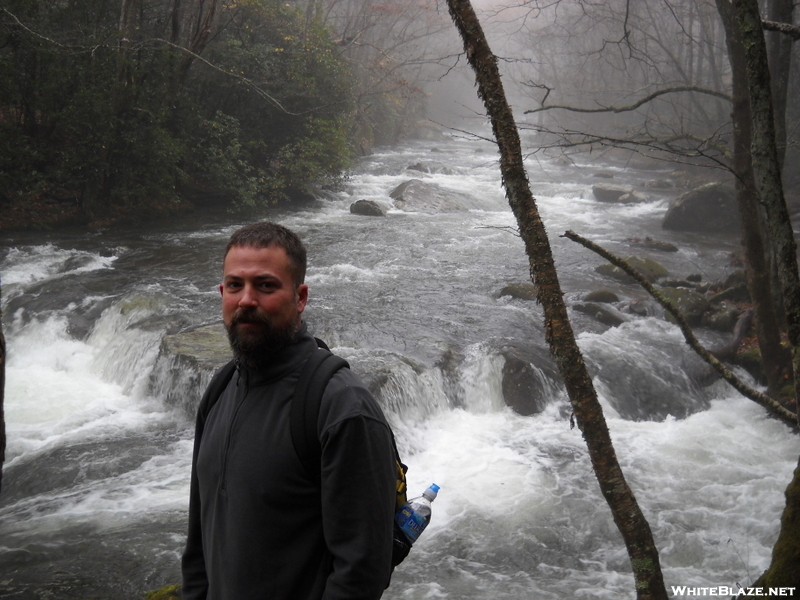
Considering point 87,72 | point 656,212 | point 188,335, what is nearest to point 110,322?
point 188,335

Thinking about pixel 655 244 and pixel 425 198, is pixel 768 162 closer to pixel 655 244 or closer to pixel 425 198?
pixel 655 244

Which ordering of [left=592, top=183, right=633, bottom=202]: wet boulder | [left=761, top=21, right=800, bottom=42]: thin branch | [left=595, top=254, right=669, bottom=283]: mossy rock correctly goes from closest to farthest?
1. [left=761, top=21, right=800, bottom=42]: thin branch
2. [left=595, top=254, right=669, bottom=283]: mossy rock
3. [left=592, top=183, right=633, bottom=202]: wet boulder

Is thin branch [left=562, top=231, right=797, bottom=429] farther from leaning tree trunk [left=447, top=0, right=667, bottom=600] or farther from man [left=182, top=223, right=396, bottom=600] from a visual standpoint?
man [left=182, top=223, right=396, bottom=600]

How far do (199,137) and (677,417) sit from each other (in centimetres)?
1240

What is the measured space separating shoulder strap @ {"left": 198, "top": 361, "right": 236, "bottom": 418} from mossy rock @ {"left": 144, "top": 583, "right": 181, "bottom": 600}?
2621 millimetres

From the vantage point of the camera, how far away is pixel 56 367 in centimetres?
877

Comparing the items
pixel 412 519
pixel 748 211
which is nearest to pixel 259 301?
pixel 412 519

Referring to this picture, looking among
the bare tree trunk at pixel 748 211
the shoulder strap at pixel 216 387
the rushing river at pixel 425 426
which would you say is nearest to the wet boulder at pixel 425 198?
the rushing river at pixel 425 426

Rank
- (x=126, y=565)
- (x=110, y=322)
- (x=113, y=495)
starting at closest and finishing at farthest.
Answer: (x=126, y=565) < (x=113, y=495) < (x=110, y=322)

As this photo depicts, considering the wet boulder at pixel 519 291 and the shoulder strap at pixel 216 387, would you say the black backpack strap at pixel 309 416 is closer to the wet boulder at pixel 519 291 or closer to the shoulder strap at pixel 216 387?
the shoulder strap at pixel 216 387

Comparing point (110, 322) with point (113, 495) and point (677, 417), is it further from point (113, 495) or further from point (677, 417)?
point (677, 417)

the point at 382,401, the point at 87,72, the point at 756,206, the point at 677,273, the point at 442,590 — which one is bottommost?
the point at 442,590

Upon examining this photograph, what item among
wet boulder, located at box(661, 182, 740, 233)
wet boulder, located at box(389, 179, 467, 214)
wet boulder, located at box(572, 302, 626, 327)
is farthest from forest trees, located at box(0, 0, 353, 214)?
wet boulder, located at box(661, 182, 740, 233)

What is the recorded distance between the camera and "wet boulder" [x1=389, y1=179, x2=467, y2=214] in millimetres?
18250
